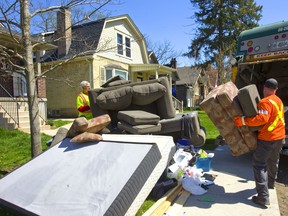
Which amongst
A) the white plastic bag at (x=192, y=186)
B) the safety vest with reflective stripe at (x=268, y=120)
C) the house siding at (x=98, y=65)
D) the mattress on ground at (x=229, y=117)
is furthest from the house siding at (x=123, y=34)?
the safety vest with reflective stripe at (x=268, y=120)

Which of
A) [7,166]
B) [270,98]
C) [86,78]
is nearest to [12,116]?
[7,166]

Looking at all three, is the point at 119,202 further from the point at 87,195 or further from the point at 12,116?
the point at 12,116

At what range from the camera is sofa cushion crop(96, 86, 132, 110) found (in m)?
6.11

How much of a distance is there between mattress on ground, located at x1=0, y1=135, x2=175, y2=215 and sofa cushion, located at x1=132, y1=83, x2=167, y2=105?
225cm

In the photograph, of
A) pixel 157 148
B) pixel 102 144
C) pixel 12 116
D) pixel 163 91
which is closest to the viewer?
pixel 157 148

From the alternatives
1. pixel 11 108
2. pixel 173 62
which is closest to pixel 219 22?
pixel 173 62

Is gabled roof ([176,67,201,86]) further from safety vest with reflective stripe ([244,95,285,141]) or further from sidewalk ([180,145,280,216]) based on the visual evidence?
safety vest with reflective stripe ([244,95,285,141])

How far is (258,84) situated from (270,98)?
3585 millimetres

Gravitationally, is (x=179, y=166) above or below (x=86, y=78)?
below

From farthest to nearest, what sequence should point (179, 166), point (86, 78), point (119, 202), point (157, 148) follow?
point (86, 78) < point (179, 166) < point (157, 148) < point (119, 202)

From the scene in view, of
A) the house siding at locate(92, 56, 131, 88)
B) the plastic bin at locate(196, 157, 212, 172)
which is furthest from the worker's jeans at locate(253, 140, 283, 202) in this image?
the house siding at locate(92, 56, 131, 88)

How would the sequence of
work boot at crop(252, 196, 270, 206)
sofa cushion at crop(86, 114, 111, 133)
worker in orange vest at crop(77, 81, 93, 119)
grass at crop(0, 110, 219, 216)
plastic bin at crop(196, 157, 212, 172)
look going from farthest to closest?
worker in orange vest at crop(77, 81, 93, 119) < grass at crop(0, 110, 219, 216) < plastic bin at crop(196, 157, 212, 172) < sofa cushion at crop(86, 114, 111, 133) < work boot at crop(252, 196, 270, 206)

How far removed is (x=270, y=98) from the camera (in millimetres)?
3920

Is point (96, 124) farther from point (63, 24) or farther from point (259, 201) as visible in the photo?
point (259, 201)
